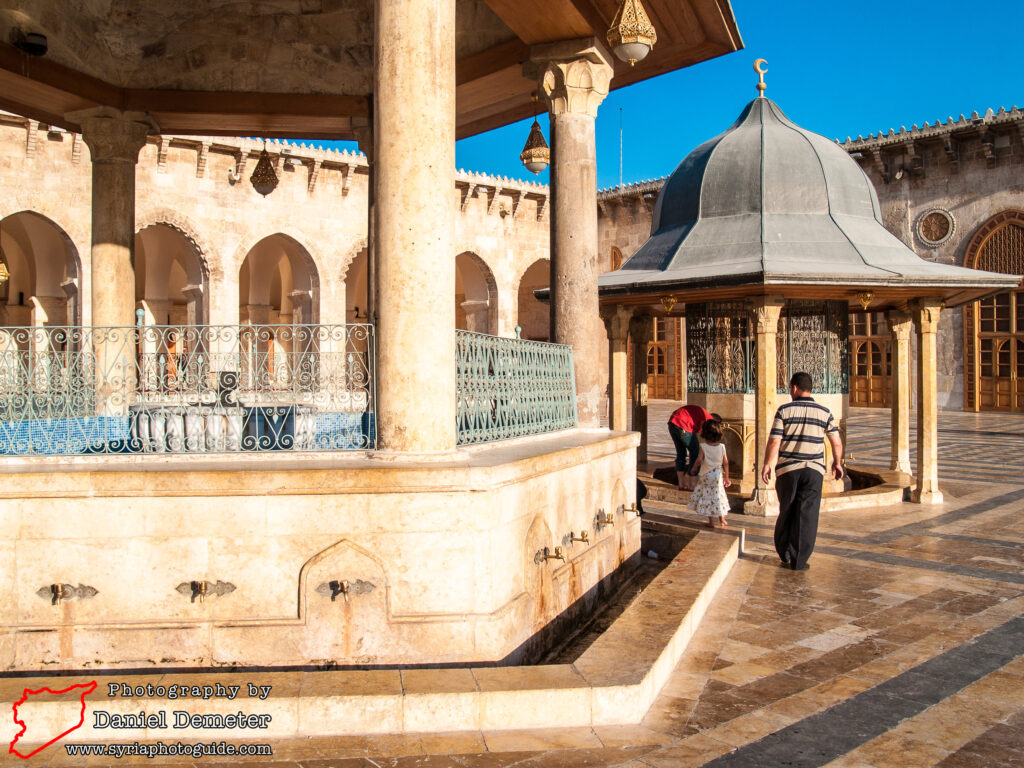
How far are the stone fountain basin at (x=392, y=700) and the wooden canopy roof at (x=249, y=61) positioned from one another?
507 centimetres

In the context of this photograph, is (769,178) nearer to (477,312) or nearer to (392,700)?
(392,700)

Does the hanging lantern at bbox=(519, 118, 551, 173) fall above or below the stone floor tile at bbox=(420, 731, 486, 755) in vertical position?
above

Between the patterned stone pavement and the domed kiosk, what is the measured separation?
245 centimetres

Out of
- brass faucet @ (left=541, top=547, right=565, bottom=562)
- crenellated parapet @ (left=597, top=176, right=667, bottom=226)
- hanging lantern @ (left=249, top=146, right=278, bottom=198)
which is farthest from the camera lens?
crenellated parapet @ (left=597, top=176, right=667, bottom=226)

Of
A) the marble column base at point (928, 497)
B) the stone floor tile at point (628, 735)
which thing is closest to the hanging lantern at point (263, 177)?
the stone floor tile at point (628, 735)

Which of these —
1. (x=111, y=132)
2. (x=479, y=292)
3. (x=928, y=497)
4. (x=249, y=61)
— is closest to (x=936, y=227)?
(x=479, y=292)

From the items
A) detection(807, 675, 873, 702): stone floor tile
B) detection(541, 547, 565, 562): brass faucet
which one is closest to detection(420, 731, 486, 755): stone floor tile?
detection(807, 675, 873, 702): stone floor tile

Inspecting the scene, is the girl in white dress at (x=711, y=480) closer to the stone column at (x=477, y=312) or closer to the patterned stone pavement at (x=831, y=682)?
the patterned stone pavement at (x=831, y=682)

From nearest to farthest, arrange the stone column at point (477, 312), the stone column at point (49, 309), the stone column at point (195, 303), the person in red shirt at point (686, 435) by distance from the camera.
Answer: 1. the person in red shirt at point (686, 435)
2. the stone column at point (49, 309)
3. the stone column at point (195, 303)
4. the stone column at point (477, 312)

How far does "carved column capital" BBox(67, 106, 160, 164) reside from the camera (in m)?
7.31

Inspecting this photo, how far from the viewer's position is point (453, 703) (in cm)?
309

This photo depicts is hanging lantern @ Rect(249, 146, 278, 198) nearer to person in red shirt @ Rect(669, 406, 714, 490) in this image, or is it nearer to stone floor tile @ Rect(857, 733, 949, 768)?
person in red shirt @ Rect(669, 406, 714, 490)

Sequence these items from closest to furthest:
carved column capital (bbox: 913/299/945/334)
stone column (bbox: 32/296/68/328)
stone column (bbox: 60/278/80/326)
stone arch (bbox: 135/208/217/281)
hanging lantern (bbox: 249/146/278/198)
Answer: hanging lantern (bbox: 249/146/278/198), carved column capital (bbox: 913/299/945/334), stone column (bbox: 60/278/80/326), stone column (bbox: 32/296/68/328), stone arch (bbox: 135/208/217/281)

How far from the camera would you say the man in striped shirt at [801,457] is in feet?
19.2
